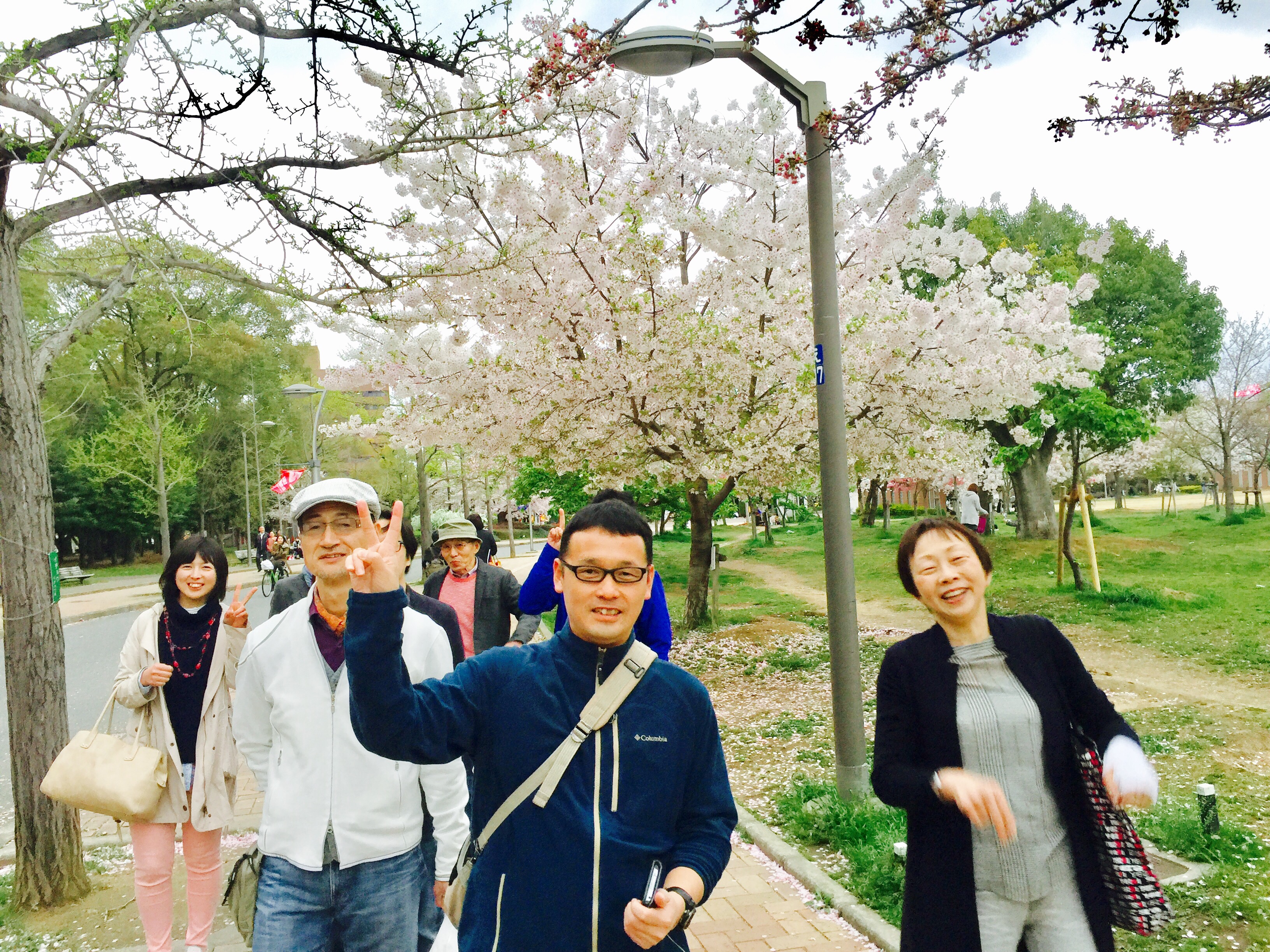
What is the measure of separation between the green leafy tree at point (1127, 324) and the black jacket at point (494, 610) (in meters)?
18.3

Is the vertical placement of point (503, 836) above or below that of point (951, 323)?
below

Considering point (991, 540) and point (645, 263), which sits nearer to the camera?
point (645, 263)

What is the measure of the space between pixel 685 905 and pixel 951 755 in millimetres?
928

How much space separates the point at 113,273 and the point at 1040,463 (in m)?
22.6

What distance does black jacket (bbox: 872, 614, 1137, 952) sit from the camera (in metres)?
2.26

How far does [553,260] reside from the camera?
986 cm

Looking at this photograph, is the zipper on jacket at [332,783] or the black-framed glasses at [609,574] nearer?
the black-framed glasses at [609,574]

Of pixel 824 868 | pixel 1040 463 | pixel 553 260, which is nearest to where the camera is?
pixel 824 868

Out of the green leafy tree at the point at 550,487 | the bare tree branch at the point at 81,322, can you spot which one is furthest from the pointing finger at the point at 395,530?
the green leafy tree at the point at 550,487

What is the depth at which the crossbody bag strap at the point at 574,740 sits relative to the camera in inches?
70.8

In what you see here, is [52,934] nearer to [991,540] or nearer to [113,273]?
[113,273]

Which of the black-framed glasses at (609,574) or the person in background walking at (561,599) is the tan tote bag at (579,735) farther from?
the person in background walking at (561,599)

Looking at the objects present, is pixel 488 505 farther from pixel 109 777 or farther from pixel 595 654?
pixel 595 654

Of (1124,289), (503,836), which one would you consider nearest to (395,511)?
(503,836)
